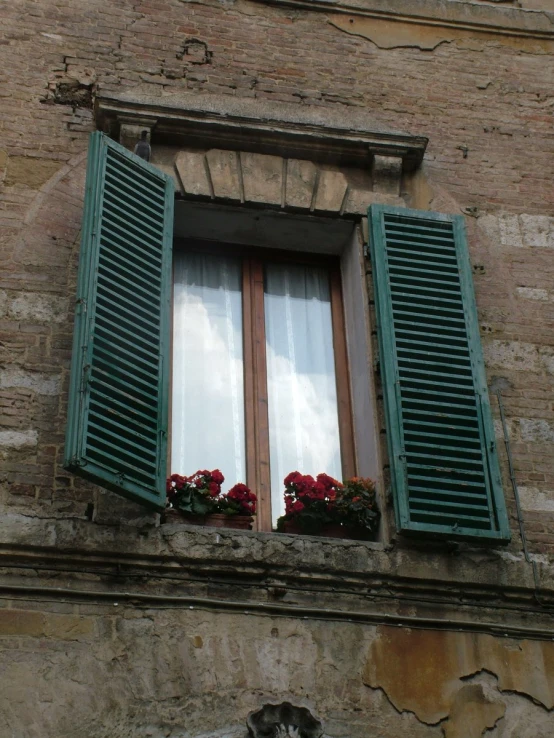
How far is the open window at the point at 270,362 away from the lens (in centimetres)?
621

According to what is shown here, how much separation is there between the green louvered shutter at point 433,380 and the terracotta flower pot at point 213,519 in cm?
76

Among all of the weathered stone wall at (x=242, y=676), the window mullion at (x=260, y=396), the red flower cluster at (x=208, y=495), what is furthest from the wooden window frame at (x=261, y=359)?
the weathered stone wall at (x=242, y=676)

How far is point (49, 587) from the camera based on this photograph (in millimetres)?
5793

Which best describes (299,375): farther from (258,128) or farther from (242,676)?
(242,676)

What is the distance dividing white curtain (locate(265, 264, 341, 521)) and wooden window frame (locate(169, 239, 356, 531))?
0.04 metres

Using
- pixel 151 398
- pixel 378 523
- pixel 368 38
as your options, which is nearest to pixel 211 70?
pixel 368 38

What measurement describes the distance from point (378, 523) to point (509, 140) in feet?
9.82

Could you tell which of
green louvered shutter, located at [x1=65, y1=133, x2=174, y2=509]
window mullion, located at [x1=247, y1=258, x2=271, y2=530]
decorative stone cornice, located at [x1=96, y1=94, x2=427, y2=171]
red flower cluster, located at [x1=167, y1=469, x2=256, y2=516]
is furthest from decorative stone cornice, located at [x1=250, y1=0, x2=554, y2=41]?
red flower cluster, located at [x1=167, y1=469, x2=256, y2=516]

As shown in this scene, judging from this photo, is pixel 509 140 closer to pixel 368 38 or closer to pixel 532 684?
pixel 368 38

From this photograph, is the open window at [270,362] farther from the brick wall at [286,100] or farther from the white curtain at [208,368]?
the brick wall at [286,100]

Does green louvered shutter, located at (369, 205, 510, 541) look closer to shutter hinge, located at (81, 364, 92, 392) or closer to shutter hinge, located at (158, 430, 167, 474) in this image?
shutter hinge, located at (158, 430, 167, 474)

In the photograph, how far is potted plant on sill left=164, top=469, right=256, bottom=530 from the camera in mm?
6340

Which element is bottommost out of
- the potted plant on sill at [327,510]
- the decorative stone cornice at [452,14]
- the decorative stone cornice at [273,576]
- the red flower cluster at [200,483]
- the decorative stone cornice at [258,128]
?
the decorative stone cornice at [273,576]

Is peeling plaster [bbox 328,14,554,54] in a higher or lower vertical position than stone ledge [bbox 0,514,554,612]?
higher
